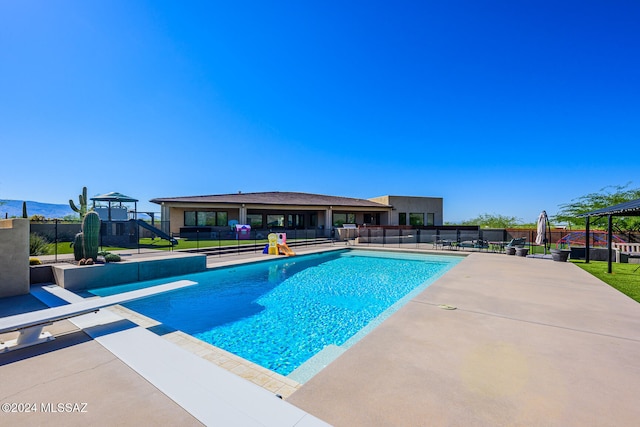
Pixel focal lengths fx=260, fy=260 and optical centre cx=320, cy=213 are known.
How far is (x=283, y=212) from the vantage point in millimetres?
26109

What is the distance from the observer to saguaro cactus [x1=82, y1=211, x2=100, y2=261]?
848 centimetres

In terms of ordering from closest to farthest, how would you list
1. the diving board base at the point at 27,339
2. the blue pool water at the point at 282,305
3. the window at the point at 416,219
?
the diving board base at the point at 27,339 → the blue pool water at the point at 282,305 → the window at the point at 416,219

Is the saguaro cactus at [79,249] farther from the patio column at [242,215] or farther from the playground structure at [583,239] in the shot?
the playground structure at [583,239]

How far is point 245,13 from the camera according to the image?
36.7 feet

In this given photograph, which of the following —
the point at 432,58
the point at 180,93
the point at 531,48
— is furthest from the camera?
the point at 432,58

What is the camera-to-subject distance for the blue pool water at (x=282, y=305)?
5225mm

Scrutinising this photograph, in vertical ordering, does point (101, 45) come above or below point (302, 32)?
below

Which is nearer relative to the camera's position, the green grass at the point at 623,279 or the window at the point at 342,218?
the green grass at the point at 623,279

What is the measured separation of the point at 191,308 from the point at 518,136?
28205 millimetres

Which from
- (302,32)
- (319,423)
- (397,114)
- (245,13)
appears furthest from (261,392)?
(397,114)

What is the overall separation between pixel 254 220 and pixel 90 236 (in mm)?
16499

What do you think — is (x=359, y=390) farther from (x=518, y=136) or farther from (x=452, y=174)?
(x=452, y=174)

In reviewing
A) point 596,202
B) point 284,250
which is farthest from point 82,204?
point 596,202

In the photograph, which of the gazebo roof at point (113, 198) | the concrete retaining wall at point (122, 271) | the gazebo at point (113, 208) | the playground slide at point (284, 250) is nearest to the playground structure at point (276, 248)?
the playground slide at point (284, 250)
